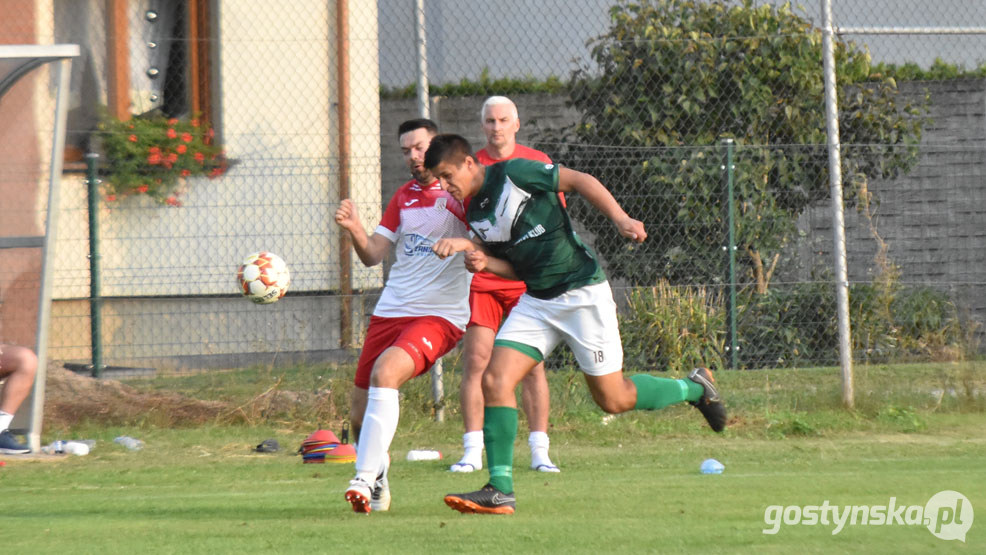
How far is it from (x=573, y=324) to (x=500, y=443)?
71 centimetres

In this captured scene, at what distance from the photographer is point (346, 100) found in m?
12.3

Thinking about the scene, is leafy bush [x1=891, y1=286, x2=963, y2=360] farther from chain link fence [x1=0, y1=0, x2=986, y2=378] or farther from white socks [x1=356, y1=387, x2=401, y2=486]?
white socks [x1=356, y1=387, x2=401, y2=486]

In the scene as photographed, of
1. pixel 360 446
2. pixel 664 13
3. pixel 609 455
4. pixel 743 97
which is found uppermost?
pixel 664 13

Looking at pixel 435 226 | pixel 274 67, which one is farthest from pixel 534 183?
pixel 274 67

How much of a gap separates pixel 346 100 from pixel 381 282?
2.24m

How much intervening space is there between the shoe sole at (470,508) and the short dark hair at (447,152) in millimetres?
1540

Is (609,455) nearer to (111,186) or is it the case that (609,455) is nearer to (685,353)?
(685,353)

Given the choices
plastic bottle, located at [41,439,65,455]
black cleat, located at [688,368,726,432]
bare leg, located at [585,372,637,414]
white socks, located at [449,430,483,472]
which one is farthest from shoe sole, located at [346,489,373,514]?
plastic bottle, located at [41,439,65,455]

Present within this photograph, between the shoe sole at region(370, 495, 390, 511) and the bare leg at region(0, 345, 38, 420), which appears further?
the bare leg at region(0, 345, 38, 420)

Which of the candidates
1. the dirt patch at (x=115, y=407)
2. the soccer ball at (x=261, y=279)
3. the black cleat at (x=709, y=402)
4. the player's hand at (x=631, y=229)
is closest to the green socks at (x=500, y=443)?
the player's hand at (x=631, y=229)

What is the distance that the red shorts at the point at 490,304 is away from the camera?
295 inches

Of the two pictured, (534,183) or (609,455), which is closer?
(534,183)

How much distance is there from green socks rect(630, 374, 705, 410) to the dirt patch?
14.6ft

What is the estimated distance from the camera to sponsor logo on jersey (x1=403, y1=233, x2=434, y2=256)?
20.5 ft
